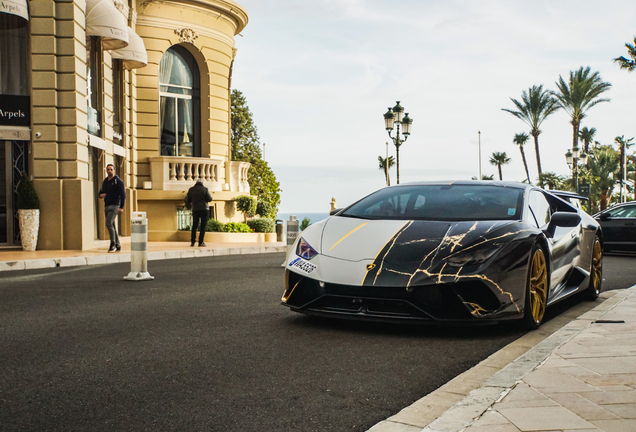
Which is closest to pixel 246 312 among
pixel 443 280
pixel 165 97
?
pixel 443 280

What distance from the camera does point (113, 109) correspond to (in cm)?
2003

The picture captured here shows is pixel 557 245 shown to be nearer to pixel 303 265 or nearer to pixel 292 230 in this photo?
pixel 303 265

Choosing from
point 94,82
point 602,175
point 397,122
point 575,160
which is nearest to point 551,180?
point 602,175

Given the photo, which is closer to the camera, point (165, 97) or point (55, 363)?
point (55, 363)

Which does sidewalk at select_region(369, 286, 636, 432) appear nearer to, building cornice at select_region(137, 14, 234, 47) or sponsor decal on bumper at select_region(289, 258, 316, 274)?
sponsor decal on bumper at select_region(289, 258, 316, 274)

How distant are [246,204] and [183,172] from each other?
2458mm

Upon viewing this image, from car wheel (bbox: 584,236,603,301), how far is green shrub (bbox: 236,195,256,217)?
54.3ft

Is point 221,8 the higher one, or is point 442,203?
point 221,8

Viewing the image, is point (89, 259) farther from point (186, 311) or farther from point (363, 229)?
point (363, 229)

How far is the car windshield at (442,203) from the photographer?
19.0 ft

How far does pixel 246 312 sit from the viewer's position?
A: 6312mm

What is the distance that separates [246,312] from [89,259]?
805 centimetres

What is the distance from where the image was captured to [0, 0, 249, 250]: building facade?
15.0 m

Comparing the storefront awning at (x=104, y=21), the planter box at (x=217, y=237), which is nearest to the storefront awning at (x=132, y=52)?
the storefront awning at (x=104, y=21)
